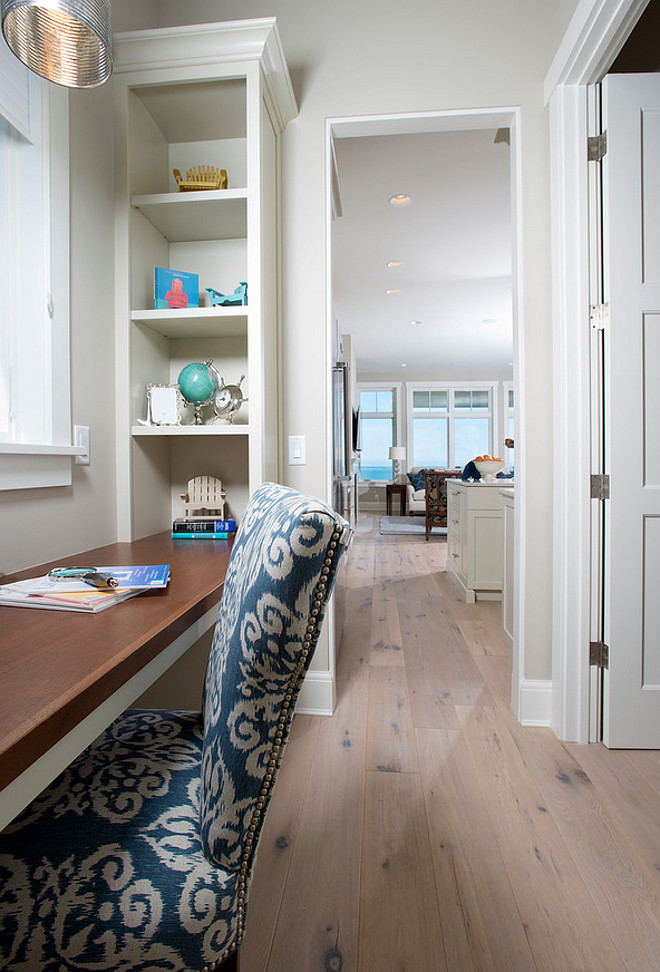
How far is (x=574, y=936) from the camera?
1096mm

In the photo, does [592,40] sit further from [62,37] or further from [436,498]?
[436,498]

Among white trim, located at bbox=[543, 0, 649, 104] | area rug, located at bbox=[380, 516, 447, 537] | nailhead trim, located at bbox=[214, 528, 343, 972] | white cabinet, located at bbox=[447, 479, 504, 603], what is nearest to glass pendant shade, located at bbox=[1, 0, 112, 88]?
nailhead trim, located at bbox=[214, 528, 343, 972]

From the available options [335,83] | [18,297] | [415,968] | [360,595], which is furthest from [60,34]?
[360,595]

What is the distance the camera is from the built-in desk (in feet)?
1.61

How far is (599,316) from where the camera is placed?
71.4 inches

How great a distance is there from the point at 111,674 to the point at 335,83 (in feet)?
7.55

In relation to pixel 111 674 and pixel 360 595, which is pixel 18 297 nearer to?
pixel 111 674

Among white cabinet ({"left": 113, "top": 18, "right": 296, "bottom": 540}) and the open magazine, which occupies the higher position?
white cabinet ({"left": 113, "top": 18, "right": 296, "bottom": 540})

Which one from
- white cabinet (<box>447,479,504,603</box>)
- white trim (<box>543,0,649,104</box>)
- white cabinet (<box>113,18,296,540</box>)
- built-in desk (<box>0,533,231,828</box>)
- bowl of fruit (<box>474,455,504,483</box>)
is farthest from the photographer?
bowl of fruit (<box>474,455,504,483</box>)

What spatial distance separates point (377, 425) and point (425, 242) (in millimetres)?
6307

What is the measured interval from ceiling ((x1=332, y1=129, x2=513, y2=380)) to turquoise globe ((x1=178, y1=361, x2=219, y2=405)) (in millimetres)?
1823

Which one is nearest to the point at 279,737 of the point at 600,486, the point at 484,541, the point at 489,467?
the point at 600,486

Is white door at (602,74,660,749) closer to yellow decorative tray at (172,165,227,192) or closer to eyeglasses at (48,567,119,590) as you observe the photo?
yellow decorative tray at (172,165,227,192)

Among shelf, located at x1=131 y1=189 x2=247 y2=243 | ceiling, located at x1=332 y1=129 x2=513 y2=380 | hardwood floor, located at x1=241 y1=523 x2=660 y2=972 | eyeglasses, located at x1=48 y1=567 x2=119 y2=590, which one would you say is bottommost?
hardwood floor, located at x1=241 y1=523 x2=660 y2=972
